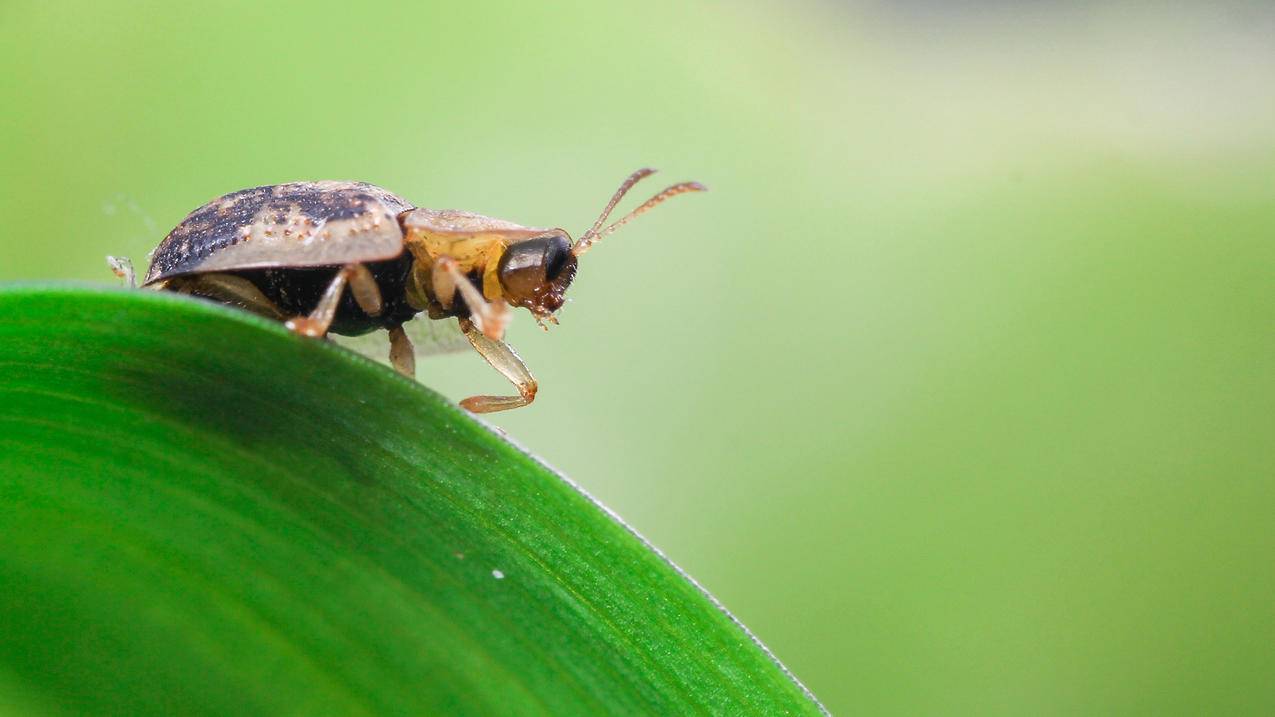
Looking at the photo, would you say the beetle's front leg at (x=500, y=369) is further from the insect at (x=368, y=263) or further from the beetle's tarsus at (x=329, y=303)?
the beetle's tarsus at (x=329, y=303)

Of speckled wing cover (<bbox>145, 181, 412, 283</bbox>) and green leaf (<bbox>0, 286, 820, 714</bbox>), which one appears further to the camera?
speckled wing cover (<bbox>145, 181, 412, 283</bbox>)

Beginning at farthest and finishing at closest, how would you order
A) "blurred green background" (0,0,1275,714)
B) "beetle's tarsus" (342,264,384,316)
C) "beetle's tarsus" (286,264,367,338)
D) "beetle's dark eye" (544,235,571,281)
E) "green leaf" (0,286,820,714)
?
"blurred green background" (0,0,1275,714)
"beetle's dark eye" (544,235,571,281)
"beetle's tarsus" (342,264,384,316)
"beetle's tarsus" (286,264,367,338)
"green leaf" (0,286,820,714)

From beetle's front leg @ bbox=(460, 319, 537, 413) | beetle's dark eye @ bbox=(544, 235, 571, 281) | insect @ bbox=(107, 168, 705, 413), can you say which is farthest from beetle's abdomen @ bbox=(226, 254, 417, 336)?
beetle's dark eye @ bbox=(544, 235, 571, 281)

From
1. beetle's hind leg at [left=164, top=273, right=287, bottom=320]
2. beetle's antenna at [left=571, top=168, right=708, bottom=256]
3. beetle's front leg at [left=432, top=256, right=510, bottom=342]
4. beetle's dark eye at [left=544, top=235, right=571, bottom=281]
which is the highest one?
beetle's antenna at [left=571, top=168, right=708, bottom=256]

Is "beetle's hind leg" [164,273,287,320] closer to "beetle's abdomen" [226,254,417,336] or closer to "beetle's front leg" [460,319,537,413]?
"beetle's abdomen" [226,254,417,336]

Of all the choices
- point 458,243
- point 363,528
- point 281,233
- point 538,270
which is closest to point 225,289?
point 281,233

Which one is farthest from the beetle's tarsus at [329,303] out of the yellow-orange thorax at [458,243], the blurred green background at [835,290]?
the blurred green background at [835,290]

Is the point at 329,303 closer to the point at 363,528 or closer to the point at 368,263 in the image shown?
the point at 368,263
